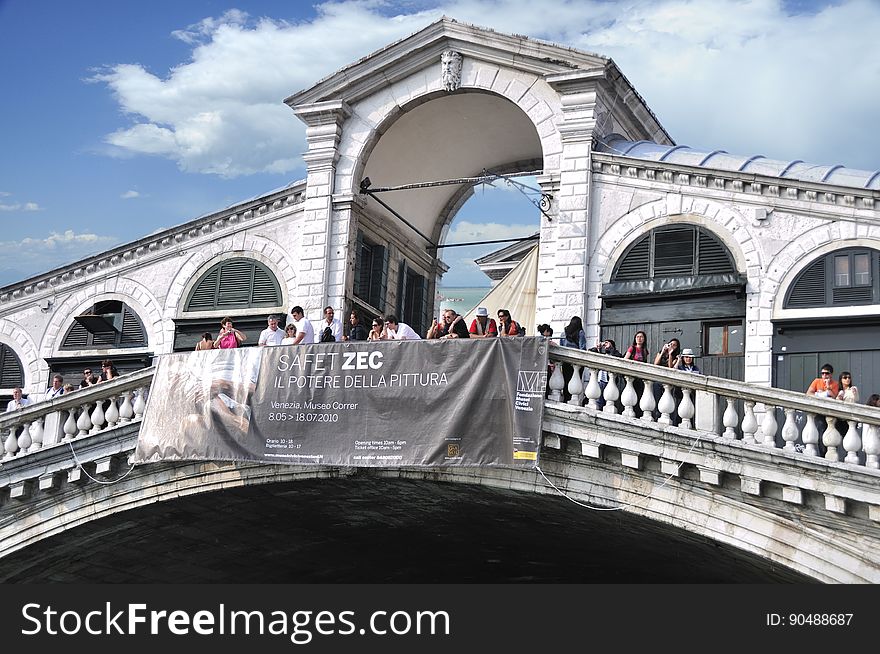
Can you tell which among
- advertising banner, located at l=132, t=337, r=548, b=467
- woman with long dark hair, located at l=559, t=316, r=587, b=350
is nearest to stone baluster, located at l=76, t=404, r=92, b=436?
advertising banner, located at l=132, t=337, r=548, b=467

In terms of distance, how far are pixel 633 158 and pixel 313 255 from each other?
6797mm

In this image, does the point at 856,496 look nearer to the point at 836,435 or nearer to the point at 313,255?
the point at 836,435

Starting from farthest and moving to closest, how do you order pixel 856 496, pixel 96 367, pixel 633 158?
pixel 96 367 < pixel 633 158 < pixel 856 496

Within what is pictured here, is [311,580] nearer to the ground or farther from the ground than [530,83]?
nearer to the ground

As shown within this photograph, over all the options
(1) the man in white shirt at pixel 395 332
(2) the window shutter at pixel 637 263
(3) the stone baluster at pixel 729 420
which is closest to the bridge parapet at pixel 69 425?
(1) the man in white shirt at pixel 395 332

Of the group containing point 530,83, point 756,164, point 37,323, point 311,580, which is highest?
point 530,83

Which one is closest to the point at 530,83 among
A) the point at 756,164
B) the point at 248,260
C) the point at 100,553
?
the point at 756,164

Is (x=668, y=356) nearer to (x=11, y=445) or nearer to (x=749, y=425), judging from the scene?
(x=749, y=425)

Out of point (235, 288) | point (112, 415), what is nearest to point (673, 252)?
point (235, 288)

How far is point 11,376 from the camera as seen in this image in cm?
2839

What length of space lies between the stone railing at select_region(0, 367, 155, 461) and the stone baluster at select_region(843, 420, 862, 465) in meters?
12.2

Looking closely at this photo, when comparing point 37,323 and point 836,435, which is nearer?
point 836,435

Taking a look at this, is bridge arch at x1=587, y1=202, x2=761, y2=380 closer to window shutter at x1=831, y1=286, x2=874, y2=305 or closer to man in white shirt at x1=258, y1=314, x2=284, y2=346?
window shutter at x1=831, y1=286, x2=874, y2=305

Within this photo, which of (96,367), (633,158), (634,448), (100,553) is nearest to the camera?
(634,448)
